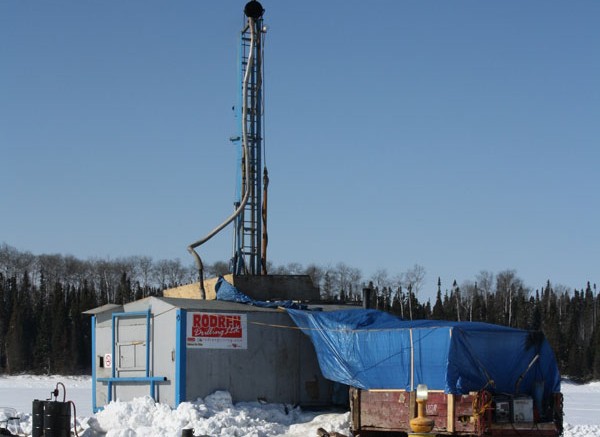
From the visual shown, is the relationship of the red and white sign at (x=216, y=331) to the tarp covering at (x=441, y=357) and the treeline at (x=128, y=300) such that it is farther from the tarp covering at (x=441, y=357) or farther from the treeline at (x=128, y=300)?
the treeline at (x=128, y=300)

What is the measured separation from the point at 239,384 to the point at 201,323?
1692 mm

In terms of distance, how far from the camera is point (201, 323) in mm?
21750

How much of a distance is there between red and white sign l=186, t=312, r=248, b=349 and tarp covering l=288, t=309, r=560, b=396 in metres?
2.30

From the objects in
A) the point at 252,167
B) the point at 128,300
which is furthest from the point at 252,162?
the point at 128,300

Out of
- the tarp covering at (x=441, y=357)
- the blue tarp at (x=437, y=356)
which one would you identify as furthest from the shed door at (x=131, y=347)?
the tarp covering at (x=441, y=357)

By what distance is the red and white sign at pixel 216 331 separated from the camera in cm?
2166

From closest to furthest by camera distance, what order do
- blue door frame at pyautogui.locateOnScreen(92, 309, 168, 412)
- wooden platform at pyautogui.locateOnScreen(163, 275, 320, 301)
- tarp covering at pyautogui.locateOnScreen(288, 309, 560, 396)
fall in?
tarp covering at pyautogui.locateOnScreen(288, 309, 560, 396), blue door frame at pyautogui.locateOnScreen(92, 309, 168, 412), wooden platform at pyautogui.locateOnScreen(163, 275, 320, 301)

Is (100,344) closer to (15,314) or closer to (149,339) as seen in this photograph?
(149,339)

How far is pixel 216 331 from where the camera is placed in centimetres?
2192

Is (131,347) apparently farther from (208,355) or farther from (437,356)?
(437,356)

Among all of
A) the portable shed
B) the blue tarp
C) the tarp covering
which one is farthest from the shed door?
the tarp covering

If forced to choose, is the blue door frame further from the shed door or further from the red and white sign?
the red and white sign

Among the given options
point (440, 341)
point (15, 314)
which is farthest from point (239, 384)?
point (15, 314)

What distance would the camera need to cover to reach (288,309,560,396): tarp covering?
18344mm
